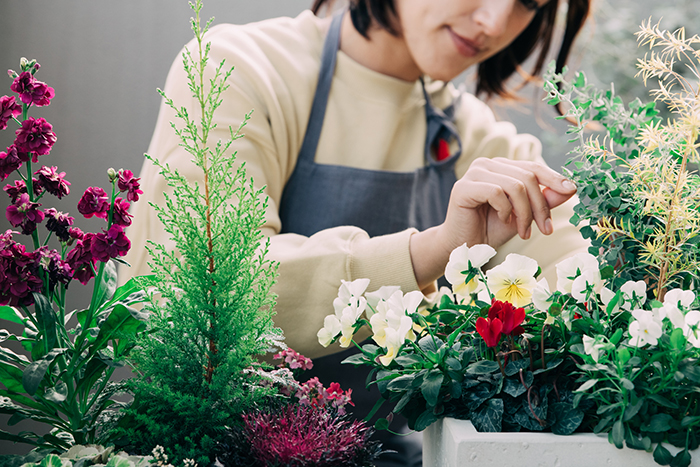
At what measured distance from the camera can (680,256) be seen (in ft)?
1.68

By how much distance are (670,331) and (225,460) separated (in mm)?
381

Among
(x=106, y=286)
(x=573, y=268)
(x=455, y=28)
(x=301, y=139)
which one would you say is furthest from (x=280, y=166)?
(x=573, y=268)

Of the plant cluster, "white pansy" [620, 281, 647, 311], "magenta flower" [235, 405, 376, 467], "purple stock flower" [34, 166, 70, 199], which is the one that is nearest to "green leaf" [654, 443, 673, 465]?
"white pansy" [620, 281, 647, 311]

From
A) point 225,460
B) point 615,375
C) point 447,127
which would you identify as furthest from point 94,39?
point 615,375

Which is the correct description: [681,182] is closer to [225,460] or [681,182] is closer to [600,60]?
[225,460]

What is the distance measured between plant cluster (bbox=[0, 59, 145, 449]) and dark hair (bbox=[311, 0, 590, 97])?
2.51 ft

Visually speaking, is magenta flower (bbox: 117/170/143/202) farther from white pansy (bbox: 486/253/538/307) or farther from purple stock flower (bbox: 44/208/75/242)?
white pansy (bbox: 486/253/538/307)

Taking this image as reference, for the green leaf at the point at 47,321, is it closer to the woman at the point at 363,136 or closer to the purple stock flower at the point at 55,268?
the purple stock flower at the point at 55,268

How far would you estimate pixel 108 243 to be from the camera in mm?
478

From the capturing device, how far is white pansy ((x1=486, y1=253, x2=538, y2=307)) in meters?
0.52

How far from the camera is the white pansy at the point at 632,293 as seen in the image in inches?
18.7

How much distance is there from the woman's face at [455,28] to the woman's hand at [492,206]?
1.18 ft

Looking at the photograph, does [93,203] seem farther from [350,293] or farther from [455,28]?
[455,28]

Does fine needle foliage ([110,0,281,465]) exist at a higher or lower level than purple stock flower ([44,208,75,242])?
lower
